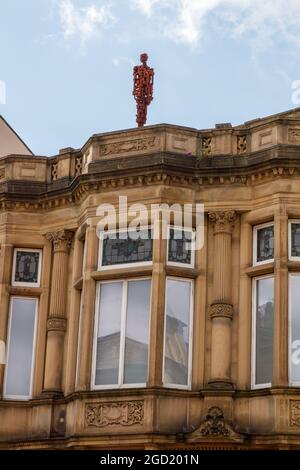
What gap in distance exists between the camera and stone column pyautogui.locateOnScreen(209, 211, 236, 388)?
802 inches

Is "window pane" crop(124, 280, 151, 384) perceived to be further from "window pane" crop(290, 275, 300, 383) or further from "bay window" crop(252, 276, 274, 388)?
"window pane" crop(290, 275, 300, 383)

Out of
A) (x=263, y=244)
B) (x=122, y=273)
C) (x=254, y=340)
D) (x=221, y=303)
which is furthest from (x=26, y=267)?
(x=254, y=340)

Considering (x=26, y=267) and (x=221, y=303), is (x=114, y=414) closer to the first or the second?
(x=221, y=303)

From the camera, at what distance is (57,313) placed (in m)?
22.5

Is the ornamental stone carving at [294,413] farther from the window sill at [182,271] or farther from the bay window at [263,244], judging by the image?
the window sill at [182,271]

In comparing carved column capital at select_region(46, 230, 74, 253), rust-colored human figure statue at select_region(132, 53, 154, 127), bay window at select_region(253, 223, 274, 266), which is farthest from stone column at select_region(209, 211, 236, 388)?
rust-colored human figure statue at select_region(132, 53, 154, 127)

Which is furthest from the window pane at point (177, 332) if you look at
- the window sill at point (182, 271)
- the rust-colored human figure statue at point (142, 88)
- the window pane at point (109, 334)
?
the rust-colored human figure statue at point (142, 88)

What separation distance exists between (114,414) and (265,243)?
4.44m

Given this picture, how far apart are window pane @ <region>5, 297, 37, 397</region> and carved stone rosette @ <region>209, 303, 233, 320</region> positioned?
4.45m

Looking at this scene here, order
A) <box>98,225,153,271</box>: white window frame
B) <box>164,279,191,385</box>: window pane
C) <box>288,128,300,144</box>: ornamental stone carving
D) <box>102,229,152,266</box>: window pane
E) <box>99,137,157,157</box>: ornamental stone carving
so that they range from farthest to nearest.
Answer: <box>99,137,157,157</box>: ornamental stone carving < <box>102,229,152,266</box>: window pane < <box>98,225,153,271</box>: white window frame < <box>288,128,300,144</box>: ornamental stone carving < <box>164,279,191,385</box>: window pane

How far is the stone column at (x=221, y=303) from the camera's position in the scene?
2038 cm
